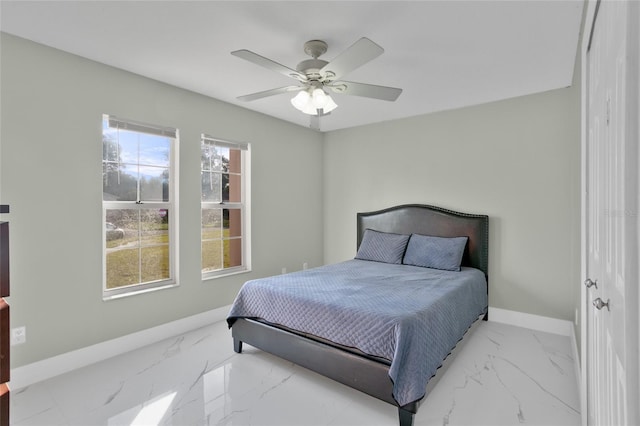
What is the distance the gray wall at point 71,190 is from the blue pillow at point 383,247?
1.85m

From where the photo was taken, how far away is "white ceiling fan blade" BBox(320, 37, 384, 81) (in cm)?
181

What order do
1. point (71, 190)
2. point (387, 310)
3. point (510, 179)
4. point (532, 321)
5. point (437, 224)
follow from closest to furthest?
point (387, 310) < point (71, 190) < point (532, 321) < point (510, 179) < point (437, 224)

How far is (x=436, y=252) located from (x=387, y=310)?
1710 millimetres

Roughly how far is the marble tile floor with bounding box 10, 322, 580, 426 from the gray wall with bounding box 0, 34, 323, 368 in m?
0.40

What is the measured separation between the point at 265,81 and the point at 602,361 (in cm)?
296

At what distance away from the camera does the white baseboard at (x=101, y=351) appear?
7.76 ft

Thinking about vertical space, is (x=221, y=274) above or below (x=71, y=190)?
below

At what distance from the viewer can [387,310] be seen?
7.16ft

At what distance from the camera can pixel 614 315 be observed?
37.7 inches

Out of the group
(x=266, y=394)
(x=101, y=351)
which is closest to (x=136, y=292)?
(x=101, y=351)

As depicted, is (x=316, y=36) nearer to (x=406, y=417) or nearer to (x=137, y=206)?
A: (x=137, y=206)

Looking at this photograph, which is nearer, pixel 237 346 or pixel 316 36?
pixel 316 36

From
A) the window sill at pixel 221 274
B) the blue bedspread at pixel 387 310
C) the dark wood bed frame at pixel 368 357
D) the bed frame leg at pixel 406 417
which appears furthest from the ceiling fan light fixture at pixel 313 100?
the window sill at pixel 221 274

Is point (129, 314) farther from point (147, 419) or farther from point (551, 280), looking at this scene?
point (551, 280)
